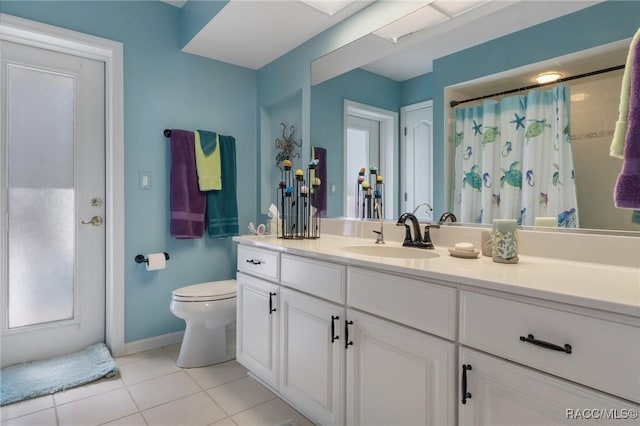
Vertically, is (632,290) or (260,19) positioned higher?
(260,19)

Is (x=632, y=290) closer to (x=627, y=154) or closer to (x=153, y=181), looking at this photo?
(x=627, y=154)

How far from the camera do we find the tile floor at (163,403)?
1.62 metres

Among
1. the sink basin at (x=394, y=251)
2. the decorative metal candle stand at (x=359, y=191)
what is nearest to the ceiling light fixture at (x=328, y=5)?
the decorative metal candle stand at (x=359, y=191)

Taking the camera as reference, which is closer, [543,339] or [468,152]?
[543,339]

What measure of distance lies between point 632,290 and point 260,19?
7.14 ft

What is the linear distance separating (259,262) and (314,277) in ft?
1.43

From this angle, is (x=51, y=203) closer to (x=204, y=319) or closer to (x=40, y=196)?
(x=40, y=196)

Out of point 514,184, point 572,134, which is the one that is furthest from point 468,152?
point 572,134

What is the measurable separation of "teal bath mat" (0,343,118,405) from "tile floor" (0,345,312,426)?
4 cm

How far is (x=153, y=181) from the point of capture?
2445 millimetres

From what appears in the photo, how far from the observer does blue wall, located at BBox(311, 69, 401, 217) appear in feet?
6.40

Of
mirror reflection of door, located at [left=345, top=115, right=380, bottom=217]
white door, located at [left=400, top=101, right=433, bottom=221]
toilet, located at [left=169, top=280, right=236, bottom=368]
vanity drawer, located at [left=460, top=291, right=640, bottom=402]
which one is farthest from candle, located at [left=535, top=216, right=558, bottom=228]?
toilet, located at [left=169, top=280, right=236, bottom=368]

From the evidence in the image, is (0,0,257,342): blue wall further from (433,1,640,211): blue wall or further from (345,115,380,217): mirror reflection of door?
(433,1,640,211): blue wall

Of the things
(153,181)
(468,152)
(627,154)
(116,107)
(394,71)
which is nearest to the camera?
(627,154)
